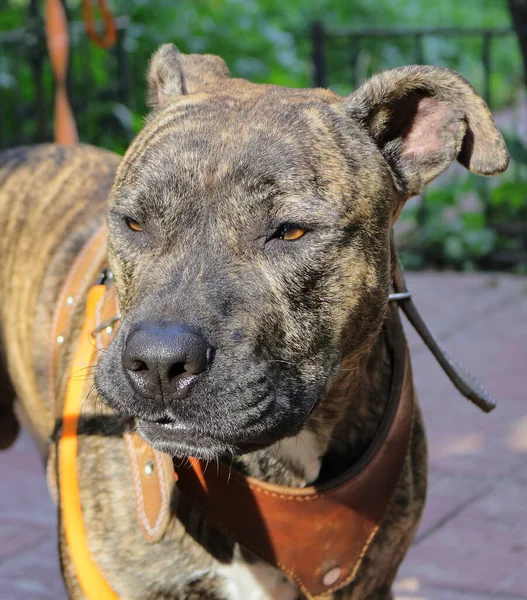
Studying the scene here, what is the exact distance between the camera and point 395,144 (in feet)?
10.5

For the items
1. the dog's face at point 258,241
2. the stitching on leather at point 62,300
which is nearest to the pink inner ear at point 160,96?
the dog's face at point 258,241

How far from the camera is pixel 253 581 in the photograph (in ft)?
9.93

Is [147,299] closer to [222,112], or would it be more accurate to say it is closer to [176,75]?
[222,112]

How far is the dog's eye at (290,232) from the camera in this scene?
108 inches

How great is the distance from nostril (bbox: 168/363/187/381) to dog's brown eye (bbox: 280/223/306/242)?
0.50m

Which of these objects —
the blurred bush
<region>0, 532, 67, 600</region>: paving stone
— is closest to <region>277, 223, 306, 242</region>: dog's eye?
<region>0, 532, 67, 600</region>: paving stone

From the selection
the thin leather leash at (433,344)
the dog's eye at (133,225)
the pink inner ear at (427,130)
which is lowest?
the thin leather leash at (433,344)

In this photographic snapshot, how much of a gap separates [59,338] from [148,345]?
47.5 inches

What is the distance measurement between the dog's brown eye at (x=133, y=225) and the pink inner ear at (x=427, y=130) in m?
0.85

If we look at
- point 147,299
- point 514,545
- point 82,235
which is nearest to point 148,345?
point 147,299

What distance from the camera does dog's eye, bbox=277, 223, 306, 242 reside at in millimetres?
2752

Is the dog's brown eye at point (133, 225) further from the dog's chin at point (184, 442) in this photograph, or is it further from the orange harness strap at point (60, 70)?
the orange harness strap at point (60, 70)

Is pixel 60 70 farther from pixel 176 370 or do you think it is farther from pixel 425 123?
pixel 176 370

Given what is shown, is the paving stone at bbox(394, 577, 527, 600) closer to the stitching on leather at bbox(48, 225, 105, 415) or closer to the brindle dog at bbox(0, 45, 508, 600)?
the brindle dog at bbox(0, 45, 508, 600)
